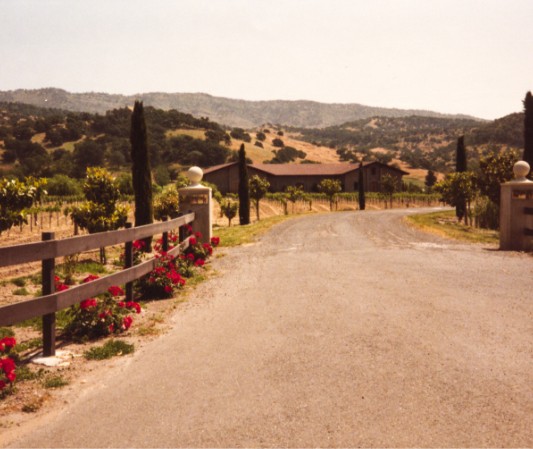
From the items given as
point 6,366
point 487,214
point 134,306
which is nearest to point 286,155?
point 487,214

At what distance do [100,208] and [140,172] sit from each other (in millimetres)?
2550

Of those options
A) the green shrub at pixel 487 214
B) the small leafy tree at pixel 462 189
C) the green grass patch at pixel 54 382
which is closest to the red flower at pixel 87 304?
the green grass patch at pixel 54 382

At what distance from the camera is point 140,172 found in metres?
19.0

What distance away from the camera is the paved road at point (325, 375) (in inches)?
139

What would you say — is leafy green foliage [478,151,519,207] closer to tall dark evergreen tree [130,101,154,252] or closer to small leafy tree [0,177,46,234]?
tall dark evergreen tree [130,101,154,252]

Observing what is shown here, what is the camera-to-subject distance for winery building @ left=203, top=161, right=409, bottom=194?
74125mm

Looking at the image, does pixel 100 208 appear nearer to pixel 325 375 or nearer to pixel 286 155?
pixel 325 375

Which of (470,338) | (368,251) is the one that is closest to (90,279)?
(470,338)

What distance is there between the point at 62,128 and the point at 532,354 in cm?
10812

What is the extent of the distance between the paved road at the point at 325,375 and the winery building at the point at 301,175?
65.6m

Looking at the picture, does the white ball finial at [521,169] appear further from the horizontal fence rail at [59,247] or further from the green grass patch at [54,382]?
the green grass patch at [54,382]

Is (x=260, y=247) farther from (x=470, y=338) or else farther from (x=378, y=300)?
(x=470, y=338)

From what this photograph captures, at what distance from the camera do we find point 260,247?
54.2ft

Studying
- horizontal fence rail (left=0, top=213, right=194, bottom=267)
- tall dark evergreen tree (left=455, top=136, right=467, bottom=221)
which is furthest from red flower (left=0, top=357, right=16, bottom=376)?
tall dark evergreen tree (left=455, top=136, right=467, bottom=221)
